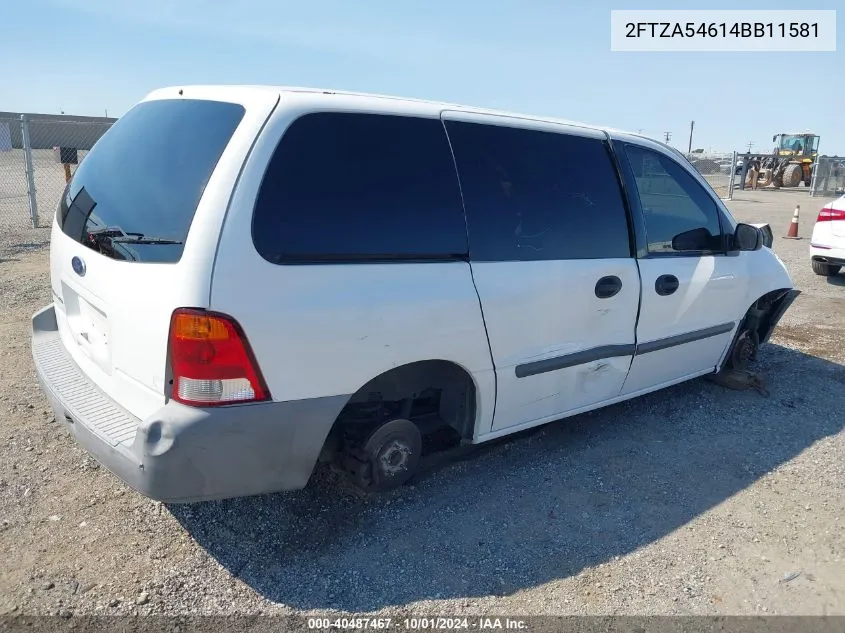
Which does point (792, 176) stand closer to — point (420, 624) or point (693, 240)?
point (693, 240)

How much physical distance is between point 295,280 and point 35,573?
161 cm

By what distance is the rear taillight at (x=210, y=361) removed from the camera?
230 centimetres

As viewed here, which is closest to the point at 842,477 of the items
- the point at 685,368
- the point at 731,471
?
the point at 731,471

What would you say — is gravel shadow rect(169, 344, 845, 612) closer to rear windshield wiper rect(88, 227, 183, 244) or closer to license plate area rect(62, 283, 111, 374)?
license plate area rect(62, 283, 111, 374)

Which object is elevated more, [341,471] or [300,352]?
[300,352]

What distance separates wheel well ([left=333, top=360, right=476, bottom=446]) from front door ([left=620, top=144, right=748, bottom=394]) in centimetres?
126

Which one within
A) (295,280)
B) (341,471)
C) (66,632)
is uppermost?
(295,280)

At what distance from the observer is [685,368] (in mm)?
4379

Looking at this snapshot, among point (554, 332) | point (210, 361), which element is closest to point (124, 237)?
point (210, 361)

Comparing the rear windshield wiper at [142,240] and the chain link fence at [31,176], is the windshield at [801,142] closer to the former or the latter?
the chain link fence at [31,176]

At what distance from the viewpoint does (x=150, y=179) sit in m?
2.66

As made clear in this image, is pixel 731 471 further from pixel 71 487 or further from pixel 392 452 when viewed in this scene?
pixel 71 487

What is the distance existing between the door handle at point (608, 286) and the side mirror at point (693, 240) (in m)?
0.68

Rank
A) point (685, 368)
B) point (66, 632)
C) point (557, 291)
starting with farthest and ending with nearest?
point (685, 368) < point (557, 291) < point (66, 632)
